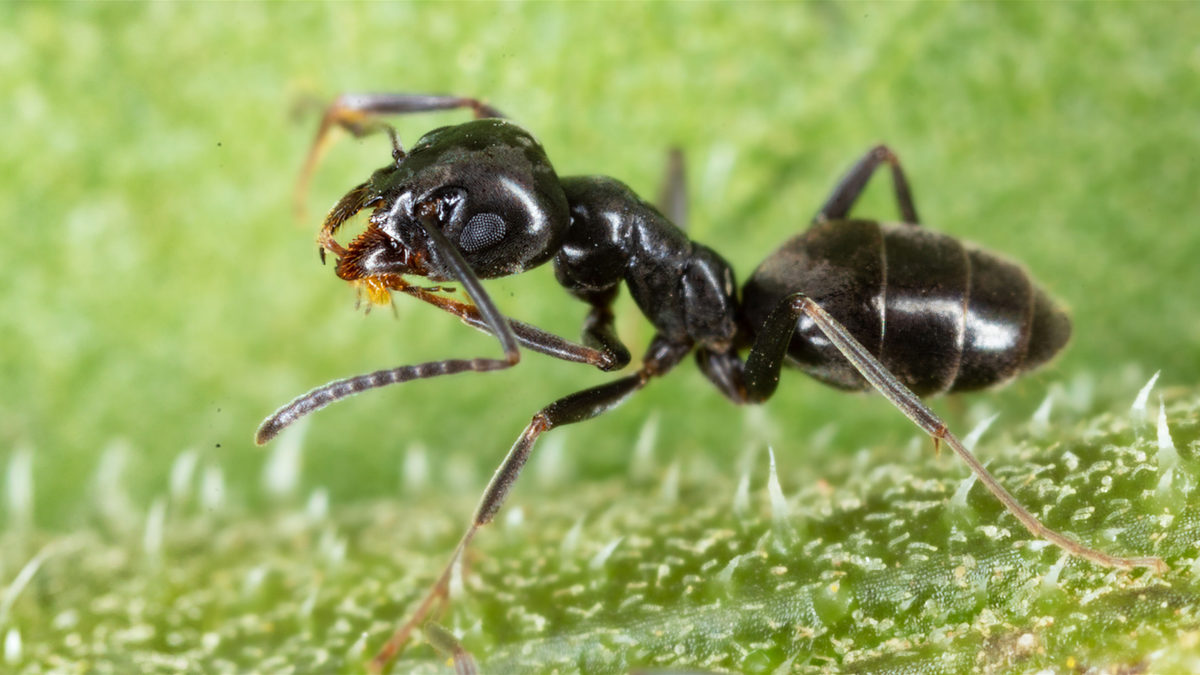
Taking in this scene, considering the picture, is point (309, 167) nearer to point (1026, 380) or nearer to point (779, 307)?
point (779, 307)

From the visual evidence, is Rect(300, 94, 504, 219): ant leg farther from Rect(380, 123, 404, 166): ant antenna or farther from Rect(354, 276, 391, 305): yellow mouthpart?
Rect(354, 276, 391, 305): yellow mouthpart

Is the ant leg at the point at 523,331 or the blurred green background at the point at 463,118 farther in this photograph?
the blurred green background at the point at 463,118

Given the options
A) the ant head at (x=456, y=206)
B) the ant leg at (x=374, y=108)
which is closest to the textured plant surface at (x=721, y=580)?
the ant head at (x=456, y=206)

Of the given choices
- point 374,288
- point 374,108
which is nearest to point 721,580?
point 374,288

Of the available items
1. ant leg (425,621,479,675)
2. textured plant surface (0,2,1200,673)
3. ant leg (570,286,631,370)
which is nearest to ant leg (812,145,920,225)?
textured plant surface (0,2,1200,673)

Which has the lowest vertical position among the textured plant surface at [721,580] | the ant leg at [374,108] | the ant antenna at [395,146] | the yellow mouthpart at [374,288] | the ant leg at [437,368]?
the textured plant surface at [721,580]

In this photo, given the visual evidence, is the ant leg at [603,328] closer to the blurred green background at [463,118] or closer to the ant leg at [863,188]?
the blurred green background at [463,118]
